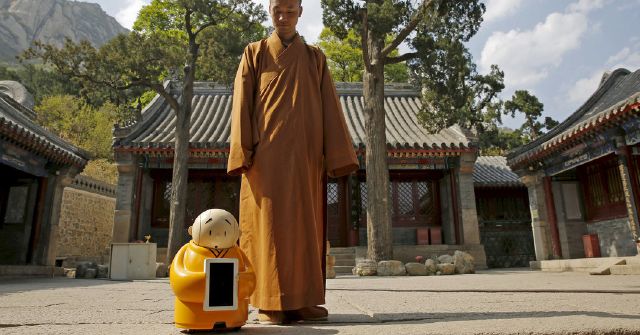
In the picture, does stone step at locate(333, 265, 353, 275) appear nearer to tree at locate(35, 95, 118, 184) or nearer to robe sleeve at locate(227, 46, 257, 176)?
robe sleeve at locate(227, 46, 257, 176)

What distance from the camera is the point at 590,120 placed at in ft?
28.4

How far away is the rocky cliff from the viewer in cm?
6081

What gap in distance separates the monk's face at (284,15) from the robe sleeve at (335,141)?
48 centimetres

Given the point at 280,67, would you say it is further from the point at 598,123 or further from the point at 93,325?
the point at 598,123

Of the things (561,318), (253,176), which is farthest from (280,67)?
(561,318)

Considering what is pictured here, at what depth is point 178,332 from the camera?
6.24 feet

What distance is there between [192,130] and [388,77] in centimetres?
1642

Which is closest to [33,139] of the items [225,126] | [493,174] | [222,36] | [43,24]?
[222,36]

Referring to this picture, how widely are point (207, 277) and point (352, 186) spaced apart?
35.9ft

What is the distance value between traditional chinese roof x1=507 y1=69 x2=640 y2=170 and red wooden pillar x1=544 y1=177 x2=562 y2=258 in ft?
2.80

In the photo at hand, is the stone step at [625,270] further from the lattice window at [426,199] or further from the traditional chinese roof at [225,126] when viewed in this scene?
the lattice window at [426,199]

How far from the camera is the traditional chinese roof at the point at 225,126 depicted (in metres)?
11.8

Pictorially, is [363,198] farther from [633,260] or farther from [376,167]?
[633,260]

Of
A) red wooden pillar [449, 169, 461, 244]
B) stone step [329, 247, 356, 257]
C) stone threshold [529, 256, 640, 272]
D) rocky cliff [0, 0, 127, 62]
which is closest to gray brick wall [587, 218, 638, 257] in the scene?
stone threshold [529, 256, 640, 272]
